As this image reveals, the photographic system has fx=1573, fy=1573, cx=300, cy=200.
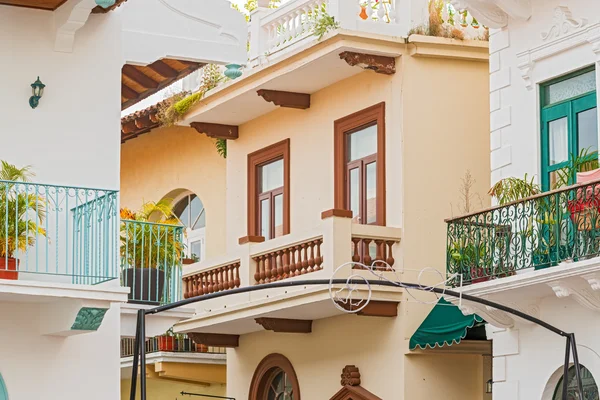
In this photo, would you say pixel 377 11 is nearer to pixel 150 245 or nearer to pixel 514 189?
pixel 514 189

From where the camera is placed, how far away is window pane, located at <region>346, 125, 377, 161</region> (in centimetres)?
2219

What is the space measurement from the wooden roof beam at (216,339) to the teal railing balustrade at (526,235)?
6.26 meters

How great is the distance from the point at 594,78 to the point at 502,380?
151 inches

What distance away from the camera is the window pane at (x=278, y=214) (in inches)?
957

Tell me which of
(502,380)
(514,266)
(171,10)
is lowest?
(502,380)

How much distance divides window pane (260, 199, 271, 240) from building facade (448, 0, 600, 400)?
19.8ft

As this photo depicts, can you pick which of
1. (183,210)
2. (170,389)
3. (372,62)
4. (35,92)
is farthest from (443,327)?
(183,210)

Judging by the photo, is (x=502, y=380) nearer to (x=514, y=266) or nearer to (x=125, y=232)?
(x=514, y=266)

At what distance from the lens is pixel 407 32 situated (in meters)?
21.5

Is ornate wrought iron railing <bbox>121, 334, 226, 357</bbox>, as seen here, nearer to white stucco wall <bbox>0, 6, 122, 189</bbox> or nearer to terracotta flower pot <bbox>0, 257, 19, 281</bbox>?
white stucco wall <bbox>0, 6, 122, 189</bbox>

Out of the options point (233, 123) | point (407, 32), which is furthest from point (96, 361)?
point (233, 123)

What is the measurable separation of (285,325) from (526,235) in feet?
18.5

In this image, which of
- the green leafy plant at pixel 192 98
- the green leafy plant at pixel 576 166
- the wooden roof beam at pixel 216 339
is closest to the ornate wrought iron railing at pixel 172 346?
the wooden roof beam at pixel 216 339

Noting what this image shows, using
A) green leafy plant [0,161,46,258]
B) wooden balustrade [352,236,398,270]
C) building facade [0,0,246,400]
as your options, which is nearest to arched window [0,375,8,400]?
building facade [0,0,246,400]
